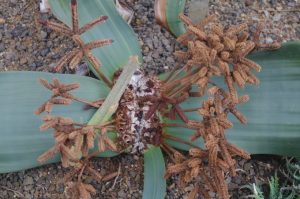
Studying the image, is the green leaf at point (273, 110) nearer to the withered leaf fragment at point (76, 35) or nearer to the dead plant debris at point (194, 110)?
the dead plant debris at point (194, 110)

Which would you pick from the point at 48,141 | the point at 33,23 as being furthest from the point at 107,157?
the point at 33,23

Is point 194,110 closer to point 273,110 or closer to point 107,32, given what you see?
point 273,110

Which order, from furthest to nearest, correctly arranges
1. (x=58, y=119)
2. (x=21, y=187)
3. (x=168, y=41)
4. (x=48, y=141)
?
(x=168, y=41) → (x=21, y=187) → (x=48, y=141) → (x=58, y=119)

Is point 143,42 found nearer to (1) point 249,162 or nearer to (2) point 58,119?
(1) point 249,162

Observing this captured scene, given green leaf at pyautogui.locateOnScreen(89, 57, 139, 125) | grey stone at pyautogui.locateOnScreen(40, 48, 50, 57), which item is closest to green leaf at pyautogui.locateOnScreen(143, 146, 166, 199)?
green leaf at pyautogui.locateOnScreen(89, 57, 139, 125)

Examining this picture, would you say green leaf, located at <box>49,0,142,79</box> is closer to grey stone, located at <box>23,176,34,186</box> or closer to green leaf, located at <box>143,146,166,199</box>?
green leaf, located at <box>143,146,166,199</box>

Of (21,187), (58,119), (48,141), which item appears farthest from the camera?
(21,187)
